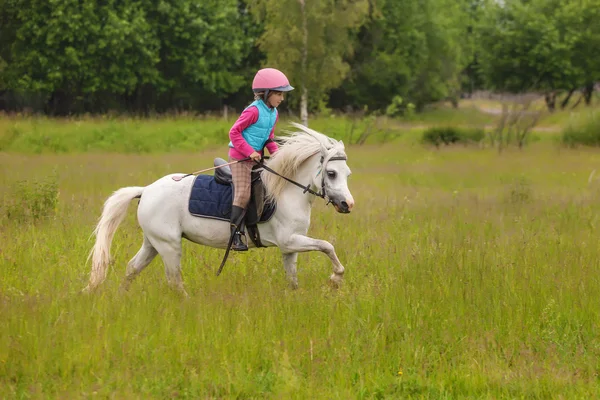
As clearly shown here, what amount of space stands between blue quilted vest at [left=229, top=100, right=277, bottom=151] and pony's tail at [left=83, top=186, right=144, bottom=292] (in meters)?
1.25

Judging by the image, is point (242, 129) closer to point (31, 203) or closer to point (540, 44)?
point (31, 203)

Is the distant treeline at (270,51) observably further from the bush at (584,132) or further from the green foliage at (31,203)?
the green foliage at (31,203)

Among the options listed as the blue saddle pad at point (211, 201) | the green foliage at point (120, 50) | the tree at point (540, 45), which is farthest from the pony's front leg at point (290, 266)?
the tree at point (540, 45)

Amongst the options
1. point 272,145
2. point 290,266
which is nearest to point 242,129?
point 272,145

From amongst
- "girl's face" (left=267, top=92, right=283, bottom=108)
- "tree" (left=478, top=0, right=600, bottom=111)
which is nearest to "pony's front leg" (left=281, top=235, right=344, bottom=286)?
"girl's face" (left=267, top=92, right=283, bottom=108)

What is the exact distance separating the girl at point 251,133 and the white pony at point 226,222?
0.23m

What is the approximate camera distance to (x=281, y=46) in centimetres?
3272

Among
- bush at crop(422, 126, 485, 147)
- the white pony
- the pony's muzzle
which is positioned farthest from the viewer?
bush at crop(422, 126, 485, 147)

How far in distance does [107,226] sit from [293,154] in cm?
208

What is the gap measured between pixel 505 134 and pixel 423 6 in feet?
99.6

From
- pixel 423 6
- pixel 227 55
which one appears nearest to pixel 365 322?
pixel 227 55

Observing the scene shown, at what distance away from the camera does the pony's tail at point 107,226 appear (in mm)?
7648

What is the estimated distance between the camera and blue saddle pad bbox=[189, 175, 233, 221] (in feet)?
25.5

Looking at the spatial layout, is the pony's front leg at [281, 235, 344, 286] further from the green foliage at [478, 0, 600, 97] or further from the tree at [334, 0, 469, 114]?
the green foliage at [478, 0, 600, 97]
